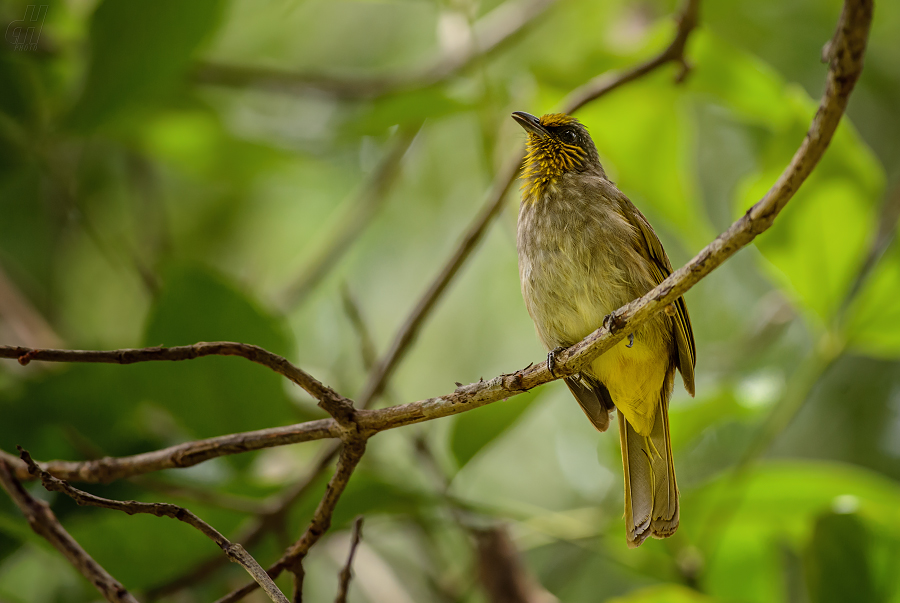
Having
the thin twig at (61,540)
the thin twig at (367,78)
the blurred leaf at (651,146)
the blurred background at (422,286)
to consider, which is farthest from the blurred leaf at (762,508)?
the thin twig at (367,78)

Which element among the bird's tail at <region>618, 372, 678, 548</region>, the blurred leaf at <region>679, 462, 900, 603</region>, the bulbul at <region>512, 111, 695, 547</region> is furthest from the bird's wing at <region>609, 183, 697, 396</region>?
the blurred leaf at <region>679, 462, 900, 603</region>

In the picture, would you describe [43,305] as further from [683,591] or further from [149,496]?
[683,591]

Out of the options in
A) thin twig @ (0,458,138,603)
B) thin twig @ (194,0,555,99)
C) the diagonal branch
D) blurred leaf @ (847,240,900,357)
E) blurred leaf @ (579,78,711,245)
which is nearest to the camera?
the diagonal branch

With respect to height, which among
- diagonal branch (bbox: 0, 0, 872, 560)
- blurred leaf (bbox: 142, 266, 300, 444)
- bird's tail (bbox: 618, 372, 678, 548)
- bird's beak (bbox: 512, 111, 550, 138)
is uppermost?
bird's beak (bbox: 512, 111, 550, 138)

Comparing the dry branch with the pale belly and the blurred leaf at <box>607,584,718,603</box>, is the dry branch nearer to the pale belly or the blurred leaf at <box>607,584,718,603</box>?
the pale belly

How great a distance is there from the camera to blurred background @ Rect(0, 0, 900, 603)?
2846 millimetres

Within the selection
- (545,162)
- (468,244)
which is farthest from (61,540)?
(545,162)

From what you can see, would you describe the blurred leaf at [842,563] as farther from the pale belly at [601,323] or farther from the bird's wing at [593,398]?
the bird's wing at [593,398]

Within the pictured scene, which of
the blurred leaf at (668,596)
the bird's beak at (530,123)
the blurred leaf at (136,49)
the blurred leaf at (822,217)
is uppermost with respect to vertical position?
the blurred leaf at (136,49)

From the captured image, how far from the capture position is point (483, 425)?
2.91 metres

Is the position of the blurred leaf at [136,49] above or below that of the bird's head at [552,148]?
above

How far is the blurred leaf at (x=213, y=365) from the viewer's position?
9.27 feet

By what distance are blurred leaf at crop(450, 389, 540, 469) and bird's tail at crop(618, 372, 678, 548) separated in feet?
1.28

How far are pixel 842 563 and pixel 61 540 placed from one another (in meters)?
2.38
